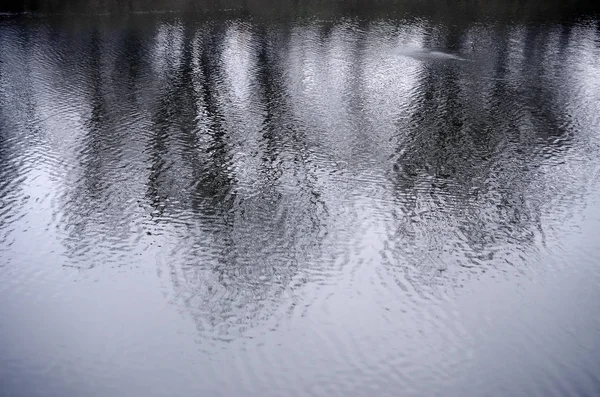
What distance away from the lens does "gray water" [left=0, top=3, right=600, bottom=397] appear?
31.4 feet

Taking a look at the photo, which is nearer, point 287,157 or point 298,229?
point 298,229

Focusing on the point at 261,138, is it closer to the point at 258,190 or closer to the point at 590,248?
the point at 258,190

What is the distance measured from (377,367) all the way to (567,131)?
1142 centimetres

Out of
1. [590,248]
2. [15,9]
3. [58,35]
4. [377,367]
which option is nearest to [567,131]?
[590,248]

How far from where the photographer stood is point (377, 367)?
31.1ft

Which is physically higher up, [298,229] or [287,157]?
[287,157]

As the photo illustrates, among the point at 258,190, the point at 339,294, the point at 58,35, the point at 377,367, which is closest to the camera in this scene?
the point at 377,367

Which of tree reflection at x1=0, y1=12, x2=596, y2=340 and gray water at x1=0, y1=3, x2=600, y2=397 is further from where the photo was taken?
tree reflection at x1=0, y1=12, x2=596, y2=340

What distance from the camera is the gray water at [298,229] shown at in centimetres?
956

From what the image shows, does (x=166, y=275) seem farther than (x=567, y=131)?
No

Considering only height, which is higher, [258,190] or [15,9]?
[15,9]

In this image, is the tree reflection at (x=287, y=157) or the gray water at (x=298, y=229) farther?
the tree reflection at (x=287, y=157)

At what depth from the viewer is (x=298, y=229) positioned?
42.2ft

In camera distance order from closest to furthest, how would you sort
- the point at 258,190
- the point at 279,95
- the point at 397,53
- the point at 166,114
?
the point at 258,190 → the point at 166,114 → the point at 279,95 → the point at 397,53
